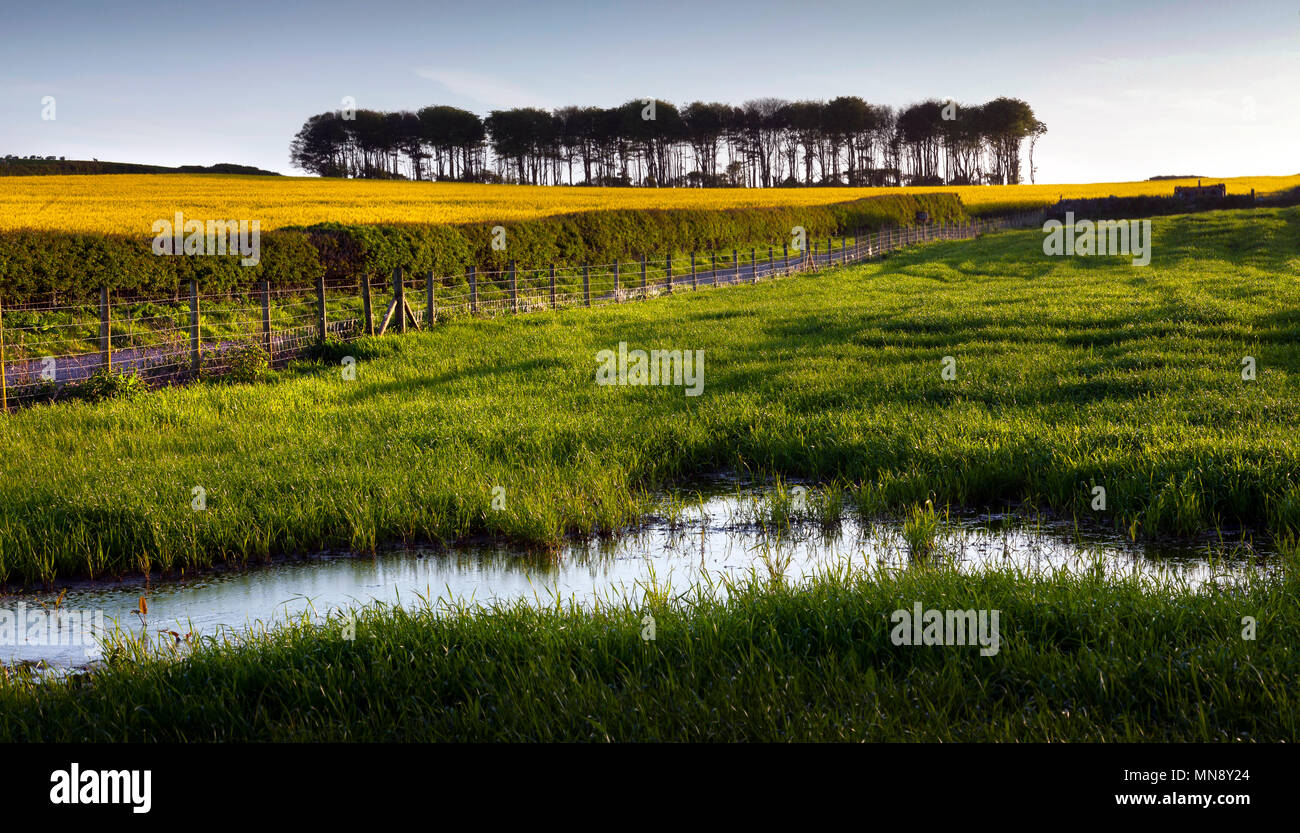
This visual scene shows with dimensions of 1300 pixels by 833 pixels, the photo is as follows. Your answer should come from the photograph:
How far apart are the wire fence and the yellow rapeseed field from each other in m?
2.41

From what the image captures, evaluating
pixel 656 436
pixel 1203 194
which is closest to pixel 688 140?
pixel 1203 194

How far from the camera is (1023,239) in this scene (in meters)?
→ 49.4

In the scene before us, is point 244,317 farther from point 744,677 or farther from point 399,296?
point 744,677

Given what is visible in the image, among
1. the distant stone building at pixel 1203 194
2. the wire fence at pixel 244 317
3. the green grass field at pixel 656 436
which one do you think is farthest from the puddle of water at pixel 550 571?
the distant stone building at pixel 1203 194

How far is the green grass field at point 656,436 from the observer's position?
7.62 meters

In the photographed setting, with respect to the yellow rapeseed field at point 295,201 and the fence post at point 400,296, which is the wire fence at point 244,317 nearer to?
the fence post at point 400,296

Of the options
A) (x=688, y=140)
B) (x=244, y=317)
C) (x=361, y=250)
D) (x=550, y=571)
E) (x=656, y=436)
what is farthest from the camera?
(x=688, y=140)

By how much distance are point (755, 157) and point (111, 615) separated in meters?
114

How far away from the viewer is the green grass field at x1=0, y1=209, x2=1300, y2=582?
762cm

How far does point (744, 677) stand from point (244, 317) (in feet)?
71.8

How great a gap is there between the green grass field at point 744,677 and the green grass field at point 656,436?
2.48 m

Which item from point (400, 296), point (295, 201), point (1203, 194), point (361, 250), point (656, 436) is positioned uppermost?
point (1203, 194)

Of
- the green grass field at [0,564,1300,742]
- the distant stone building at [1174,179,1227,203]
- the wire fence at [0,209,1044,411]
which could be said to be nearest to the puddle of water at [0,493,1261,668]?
the green grass field at [0,564,1300,742]

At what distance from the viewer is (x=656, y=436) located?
10375mm
